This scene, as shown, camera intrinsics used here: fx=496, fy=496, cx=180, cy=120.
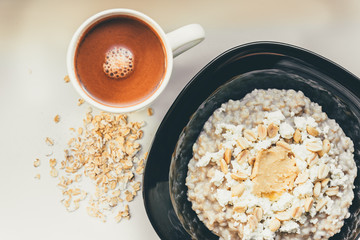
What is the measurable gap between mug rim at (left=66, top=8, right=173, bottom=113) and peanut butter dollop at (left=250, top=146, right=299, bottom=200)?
0.27 m

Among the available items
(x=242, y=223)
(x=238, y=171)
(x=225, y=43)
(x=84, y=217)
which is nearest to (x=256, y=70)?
(x=225, y=43)

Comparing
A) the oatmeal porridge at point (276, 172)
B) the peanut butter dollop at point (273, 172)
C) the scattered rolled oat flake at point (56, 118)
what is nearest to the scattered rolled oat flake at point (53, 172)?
the scattered rolled oat flake at point (56, 118)

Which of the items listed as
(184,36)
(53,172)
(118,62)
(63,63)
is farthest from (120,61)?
(53,172)

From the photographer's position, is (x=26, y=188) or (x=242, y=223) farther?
(x=26, y=188)

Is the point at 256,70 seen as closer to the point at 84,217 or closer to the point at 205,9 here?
the point at 205,9

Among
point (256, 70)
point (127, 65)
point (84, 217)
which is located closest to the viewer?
point (127, 65)

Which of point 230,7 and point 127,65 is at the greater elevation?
point 230,7

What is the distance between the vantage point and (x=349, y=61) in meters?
1.24

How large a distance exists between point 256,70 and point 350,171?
31 cm

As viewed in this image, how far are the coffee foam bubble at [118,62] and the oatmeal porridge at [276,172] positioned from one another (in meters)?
0.24

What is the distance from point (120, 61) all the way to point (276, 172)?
42 cm

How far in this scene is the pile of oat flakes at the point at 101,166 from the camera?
4.10 ft

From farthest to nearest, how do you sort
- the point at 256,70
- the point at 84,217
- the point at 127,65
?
the point at 84,217 → the point at 256,70 → the point at 127,65

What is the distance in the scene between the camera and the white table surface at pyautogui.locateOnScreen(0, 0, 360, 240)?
123cm
